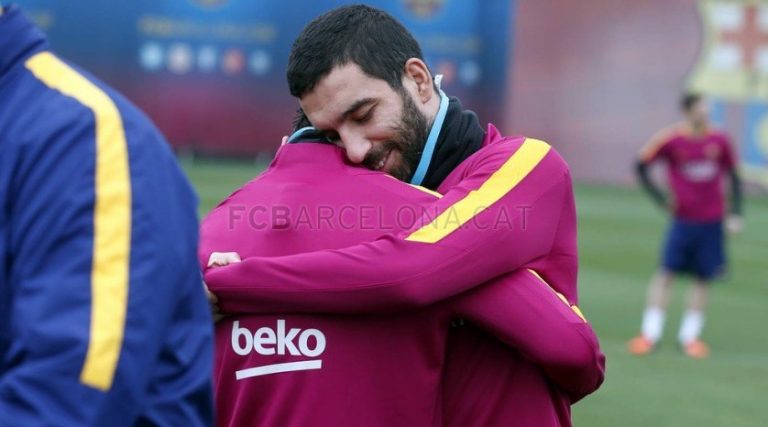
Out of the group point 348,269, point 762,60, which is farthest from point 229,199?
point 762,60

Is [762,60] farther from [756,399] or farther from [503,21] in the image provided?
[756,399]

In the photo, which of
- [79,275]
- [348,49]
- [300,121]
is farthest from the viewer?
[300,121]

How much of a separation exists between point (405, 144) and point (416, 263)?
1.06 feet

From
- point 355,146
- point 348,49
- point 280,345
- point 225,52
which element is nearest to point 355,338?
point 280,345

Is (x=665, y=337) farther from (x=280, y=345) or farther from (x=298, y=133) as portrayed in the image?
(x=280, y=345)

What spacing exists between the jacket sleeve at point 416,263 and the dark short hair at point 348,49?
295mm

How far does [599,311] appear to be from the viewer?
424 inches

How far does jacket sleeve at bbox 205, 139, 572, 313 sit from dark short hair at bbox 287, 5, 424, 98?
295 mm

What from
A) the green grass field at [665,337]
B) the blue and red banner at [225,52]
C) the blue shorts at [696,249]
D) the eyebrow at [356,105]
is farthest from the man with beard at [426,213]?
the blue and red banner at [225,52]

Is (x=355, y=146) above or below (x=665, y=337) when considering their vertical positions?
above

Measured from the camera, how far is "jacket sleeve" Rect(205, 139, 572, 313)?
208 centimetres

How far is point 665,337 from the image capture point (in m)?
9.64

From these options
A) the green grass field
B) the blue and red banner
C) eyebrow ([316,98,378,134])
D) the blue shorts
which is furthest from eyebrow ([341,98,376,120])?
the blue and red banner

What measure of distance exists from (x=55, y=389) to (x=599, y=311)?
968cm
